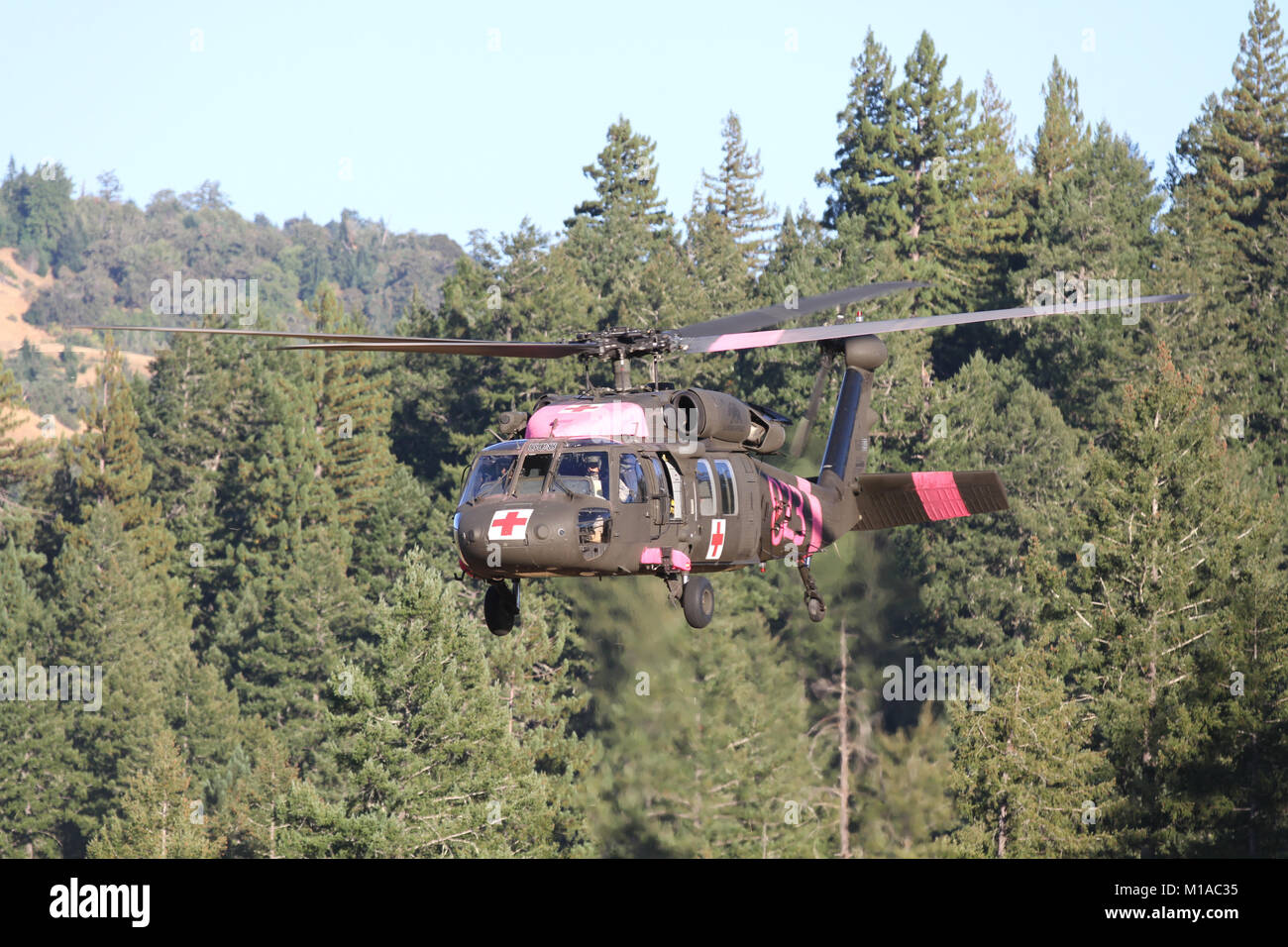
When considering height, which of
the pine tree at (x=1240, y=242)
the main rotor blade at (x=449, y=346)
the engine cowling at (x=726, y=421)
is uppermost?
the pine tree at (x=1240, y=242)

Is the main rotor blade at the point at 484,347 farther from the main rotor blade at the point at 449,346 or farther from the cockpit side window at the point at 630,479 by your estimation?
the cockpit side window at the point at 630,479

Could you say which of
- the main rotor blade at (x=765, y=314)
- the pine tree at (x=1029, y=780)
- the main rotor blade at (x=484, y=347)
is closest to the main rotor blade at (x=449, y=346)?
the main rotor blade at (x=484, y=347)

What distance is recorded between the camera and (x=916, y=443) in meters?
82.9

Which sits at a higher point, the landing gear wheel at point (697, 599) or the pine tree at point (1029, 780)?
the landing gear wheel at point (697, 599)

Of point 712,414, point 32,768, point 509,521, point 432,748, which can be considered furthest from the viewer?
point 32,768

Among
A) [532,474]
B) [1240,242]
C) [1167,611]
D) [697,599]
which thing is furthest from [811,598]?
[1240,242]

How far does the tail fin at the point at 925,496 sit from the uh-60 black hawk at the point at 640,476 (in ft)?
7.08

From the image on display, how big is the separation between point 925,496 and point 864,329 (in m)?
4.09

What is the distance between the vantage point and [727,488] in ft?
75.5

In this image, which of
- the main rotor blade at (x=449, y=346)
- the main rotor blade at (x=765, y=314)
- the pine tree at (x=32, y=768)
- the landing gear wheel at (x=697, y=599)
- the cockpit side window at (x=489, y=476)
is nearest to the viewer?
the main rotor blade at (x=449, y=346)

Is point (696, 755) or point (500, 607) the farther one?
point (696, 755)

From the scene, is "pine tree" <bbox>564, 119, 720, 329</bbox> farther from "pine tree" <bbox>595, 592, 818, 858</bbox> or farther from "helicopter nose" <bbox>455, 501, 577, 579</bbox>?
"helicopter nose" <bbox>455, 501, 577, 579</bbox>

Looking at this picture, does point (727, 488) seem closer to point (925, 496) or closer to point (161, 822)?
point (925, 496)

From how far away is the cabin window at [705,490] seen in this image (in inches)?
885
